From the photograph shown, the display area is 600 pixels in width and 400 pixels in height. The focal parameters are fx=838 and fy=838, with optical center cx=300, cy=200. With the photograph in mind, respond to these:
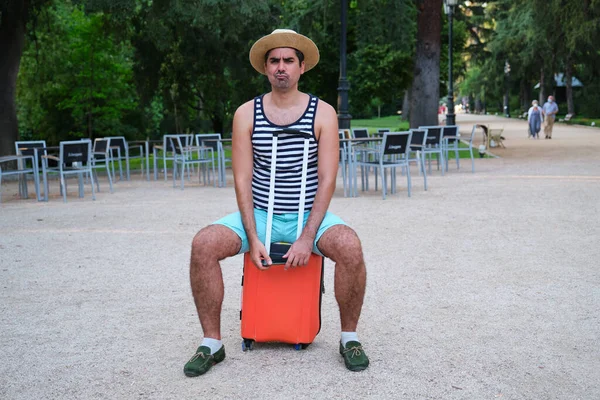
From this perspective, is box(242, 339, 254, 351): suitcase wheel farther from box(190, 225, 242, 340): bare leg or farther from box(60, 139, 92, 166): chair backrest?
box(60, 139, 92, 166): chair backrest

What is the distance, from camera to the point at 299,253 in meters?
4.32

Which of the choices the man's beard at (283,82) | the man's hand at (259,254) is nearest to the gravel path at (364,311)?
the man's hand at (259,254)

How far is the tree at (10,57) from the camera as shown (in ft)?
62.1

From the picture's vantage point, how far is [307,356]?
180 inches

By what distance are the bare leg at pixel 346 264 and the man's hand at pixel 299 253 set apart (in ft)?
0.35

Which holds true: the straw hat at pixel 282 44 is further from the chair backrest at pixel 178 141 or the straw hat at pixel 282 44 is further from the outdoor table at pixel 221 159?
the chair backrest at pixel 178 141

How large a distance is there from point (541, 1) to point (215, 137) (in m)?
13.2

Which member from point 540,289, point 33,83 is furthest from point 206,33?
point 540,289

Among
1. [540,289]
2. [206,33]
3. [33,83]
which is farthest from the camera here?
[33,83]

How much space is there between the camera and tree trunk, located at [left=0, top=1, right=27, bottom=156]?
62.2 feet

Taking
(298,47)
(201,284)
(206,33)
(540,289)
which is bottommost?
(540,289)

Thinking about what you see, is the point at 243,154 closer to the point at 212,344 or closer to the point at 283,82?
the point at 283,82

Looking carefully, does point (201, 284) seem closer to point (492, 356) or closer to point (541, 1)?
point (492, 356)

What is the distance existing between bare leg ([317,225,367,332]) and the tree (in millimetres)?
16261
